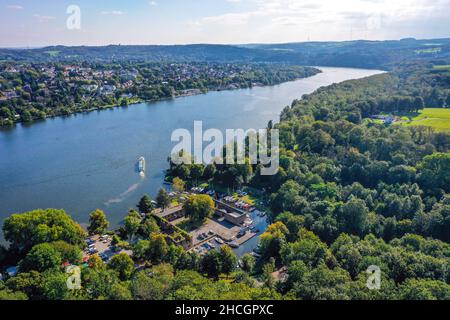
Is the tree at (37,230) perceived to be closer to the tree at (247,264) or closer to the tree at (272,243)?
the tree at (247,264)

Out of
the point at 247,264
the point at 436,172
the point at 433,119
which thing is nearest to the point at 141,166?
the point at 247,264

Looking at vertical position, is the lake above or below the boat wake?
above

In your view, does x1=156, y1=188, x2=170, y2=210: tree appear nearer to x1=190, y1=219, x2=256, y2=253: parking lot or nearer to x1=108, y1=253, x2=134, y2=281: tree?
x1=190, y1=219, x2=256, y2=253: parking lot

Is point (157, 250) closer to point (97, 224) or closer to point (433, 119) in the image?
point (97, 224)

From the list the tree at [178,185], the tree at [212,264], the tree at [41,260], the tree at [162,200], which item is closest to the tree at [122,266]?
the tree at [41,260]

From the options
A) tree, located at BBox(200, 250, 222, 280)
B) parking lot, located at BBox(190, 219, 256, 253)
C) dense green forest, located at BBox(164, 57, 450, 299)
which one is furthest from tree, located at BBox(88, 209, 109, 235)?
dense green forest, located at BBox(164, 57, 450, 299)

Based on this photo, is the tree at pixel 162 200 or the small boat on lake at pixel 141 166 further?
the small boat on lake at pixel 141 166
